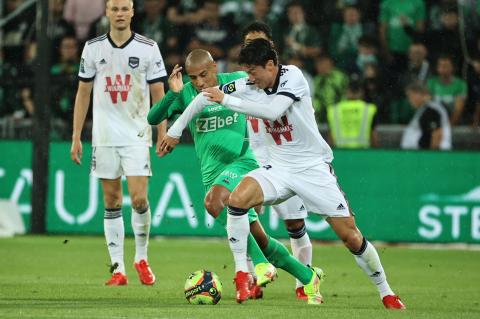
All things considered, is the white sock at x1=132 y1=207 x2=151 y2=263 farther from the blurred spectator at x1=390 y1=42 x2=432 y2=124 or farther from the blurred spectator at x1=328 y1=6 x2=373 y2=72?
the blurred spectator at x1=328 y1=6 x2=373 y2=72

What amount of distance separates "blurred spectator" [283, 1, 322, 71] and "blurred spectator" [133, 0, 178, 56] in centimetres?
159

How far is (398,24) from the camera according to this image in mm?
16781

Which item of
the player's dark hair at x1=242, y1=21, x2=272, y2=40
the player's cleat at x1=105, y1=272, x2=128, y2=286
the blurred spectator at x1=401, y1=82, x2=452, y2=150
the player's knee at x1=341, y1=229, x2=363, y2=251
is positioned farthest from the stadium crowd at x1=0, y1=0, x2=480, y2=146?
the player's knee at x1=341, y1=229, x2=363, y2=251

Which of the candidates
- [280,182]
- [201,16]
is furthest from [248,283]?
[201,16]

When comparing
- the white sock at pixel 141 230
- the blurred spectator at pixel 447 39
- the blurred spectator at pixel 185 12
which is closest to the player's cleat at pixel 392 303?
the white sock at pixel 141 230

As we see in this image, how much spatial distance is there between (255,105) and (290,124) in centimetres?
44

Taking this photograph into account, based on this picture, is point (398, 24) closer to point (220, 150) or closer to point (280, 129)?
point (220, 150)

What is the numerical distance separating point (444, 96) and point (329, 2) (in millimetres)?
2140

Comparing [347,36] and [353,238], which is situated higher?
[347,36]

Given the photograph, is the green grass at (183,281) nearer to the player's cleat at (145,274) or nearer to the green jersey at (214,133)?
the player's cleat at (145,274)

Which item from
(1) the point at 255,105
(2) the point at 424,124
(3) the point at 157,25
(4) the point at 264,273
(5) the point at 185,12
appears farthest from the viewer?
(5) the point at 185,12

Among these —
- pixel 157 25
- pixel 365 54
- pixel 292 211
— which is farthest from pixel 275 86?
pixel 157 25

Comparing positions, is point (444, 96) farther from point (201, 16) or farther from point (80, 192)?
point (80, 192)

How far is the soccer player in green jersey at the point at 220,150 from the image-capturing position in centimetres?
927
